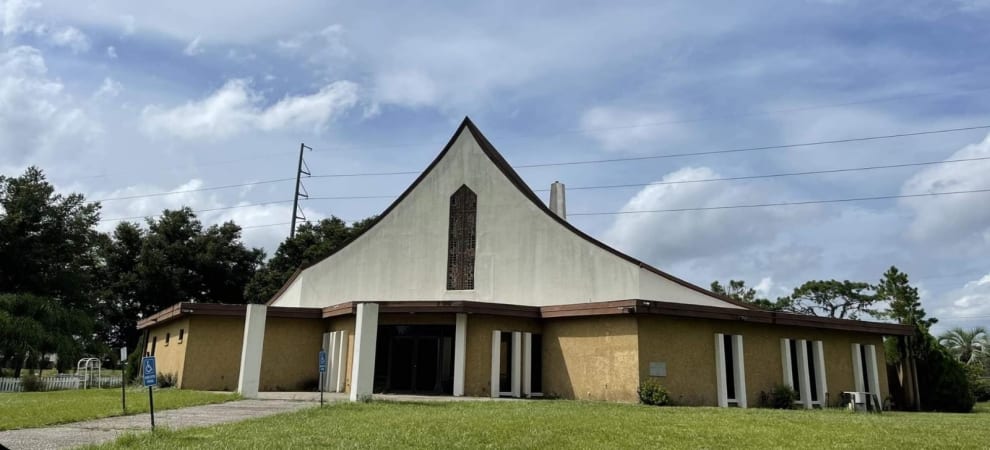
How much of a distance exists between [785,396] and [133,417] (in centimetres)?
1741

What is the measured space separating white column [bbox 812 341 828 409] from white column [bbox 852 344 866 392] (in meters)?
1.73

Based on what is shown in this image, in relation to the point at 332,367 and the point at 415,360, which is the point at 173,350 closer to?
the point at 332,367

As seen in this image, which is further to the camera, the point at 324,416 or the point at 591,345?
the point at 591,345

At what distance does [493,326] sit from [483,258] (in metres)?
4.97

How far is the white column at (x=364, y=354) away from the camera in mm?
17625

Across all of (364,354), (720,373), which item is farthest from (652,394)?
(364,354)

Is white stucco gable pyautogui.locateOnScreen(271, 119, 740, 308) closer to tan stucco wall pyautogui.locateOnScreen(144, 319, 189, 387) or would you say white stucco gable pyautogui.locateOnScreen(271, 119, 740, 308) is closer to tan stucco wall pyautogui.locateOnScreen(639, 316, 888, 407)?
tan stucco wall pyautogui.locateOnScreen(639, 316, 888, 407)

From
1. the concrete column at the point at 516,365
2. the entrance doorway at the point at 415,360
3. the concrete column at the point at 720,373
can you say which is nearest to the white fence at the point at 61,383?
the entrance doorway at the point at 415,360

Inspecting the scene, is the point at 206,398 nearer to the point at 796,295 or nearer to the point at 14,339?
the point at 14,339

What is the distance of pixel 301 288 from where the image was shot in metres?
27.7

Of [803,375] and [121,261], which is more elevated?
[121,261]

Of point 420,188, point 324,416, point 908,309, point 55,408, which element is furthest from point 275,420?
point 908,309

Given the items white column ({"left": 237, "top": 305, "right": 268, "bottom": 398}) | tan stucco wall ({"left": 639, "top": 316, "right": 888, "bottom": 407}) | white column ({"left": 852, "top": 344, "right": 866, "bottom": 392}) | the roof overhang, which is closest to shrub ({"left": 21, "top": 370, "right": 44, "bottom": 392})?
the roof overhang

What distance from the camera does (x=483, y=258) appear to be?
25.5 meters
